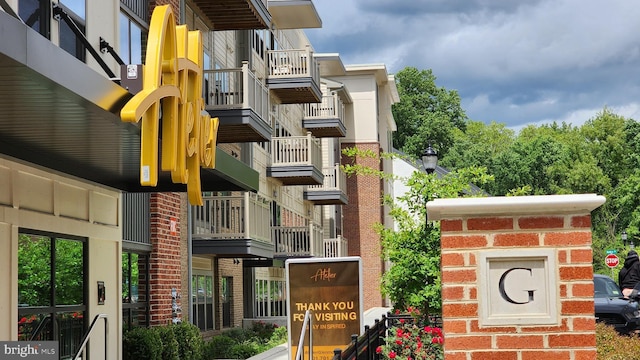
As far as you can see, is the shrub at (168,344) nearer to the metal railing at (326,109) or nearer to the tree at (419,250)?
the tree at (419,250)

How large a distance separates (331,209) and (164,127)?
3812 centimetres

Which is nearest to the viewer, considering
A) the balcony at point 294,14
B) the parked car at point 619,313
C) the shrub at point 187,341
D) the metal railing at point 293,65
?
the parked car at point 619,313

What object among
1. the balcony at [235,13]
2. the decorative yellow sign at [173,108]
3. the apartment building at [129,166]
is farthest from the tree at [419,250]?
the balcony at [235,13]

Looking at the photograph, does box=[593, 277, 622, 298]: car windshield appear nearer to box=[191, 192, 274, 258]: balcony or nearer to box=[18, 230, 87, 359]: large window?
box=[191, 192, 274, 258]: balcony

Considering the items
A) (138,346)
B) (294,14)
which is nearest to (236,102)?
(138,346)

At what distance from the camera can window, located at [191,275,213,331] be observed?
1067 inches

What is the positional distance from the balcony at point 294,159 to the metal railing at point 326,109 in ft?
19.0

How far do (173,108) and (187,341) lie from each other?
8890mm

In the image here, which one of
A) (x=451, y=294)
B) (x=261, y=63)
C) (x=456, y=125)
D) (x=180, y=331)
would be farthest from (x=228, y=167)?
(x=456, y=125)

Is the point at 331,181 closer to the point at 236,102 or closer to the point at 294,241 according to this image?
the point at 294,241

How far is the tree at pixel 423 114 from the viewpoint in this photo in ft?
285

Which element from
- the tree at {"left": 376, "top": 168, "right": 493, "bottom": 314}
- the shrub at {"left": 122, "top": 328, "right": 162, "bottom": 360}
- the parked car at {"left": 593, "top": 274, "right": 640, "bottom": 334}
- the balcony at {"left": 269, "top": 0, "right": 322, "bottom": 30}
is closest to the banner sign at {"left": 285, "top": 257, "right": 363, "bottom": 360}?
the tree at {"left": 376, "top": 168, "right": 493, "bottom": 314}

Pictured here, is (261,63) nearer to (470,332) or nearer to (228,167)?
(228,167)

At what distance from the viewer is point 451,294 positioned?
575cm
